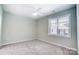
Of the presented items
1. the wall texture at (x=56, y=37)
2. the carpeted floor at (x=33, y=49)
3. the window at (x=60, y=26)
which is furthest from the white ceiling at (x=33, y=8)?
the carpeted floor at (x=33, y=49)

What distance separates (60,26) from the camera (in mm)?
1891

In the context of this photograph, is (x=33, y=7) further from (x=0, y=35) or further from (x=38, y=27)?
(x=0, y=35)

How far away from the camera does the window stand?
185cm

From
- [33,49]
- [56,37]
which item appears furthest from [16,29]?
[56,37]

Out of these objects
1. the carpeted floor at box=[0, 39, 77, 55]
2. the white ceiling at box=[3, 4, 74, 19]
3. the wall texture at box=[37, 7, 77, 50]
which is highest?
the white ceiling at box=[3, 4, 74, 19]

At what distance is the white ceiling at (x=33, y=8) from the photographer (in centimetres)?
185

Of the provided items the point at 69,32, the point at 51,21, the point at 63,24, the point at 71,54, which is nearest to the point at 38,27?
the point at 51,21

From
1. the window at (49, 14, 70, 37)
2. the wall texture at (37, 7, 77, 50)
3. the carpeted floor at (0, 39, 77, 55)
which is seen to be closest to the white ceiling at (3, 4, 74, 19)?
the wall texture at (37, 7, 77, 50)

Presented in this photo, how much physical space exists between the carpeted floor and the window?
37cm

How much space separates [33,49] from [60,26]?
0.92 m

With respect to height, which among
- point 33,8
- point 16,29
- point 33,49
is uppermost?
point 33,8

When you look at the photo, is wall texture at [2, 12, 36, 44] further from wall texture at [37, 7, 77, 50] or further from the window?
the window

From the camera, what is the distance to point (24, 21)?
6.35 feet

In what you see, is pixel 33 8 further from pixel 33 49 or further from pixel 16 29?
pixel 33 49
